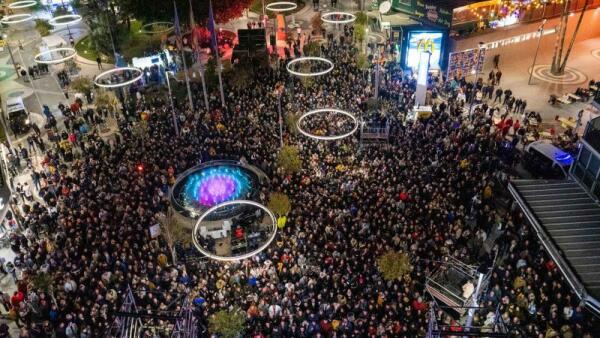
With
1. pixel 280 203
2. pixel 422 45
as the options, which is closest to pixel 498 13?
pixel 422 45

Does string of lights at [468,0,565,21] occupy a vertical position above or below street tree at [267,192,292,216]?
above

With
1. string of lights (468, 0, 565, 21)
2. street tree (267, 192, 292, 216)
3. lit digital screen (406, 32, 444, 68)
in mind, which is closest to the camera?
street tree (267, 192, 292, 216)

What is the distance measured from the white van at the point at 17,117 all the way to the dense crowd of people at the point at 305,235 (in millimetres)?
7062

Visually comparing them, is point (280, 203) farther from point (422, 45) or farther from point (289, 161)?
point (422, 45)

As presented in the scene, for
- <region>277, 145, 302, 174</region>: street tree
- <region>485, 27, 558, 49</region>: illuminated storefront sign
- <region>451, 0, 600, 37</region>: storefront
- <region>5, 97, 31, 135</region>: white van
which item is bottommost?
<region>5, 97, 31, 135</region>: white van

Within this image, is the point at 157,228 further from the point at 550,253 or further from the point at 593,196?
the point at 593,196

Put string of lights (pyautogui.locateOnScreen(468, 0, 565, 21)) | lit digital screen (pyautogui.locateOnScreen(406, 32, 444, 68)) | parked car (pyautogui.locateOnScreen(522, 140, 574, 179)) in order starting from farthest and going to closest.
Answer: string of lights (pyautogui.locateOnScreen(468, 0, 565, 21)) < lit digital screen (pyautogui.locateOnScreen(406, 32, 444, 68)) < parked car (pyautogui.locateOnScreen(522, 140, 574, 179))

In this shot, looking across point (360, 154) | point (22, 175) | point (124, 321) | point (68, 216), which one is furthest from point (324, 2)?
point (124, 321)

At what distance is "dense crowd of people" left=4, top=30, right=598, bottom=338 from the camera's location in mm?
24344

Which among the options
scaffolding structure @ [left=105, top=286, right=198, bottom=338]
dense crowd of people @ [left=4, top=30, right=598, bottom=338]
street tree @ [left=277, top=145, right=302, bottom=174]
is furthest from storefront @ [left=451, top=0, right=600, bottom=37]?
scaffolding structure @ [left=105, top=286, right=198, bottom=338]

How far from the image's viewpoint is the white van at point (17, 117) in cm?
4575

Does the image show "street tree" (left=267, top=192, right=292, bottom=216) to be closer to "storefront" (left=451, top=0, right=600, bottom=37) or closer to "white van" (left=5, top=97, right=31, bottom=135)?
"white van" (left=5, top=97, right=31, bottom=135)

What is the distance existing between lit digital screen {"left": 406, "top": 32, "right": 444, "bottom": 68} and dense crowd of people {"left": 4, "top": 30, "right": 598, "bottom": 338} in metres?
10.6

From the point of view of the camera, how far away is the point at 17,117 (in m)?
46.0
